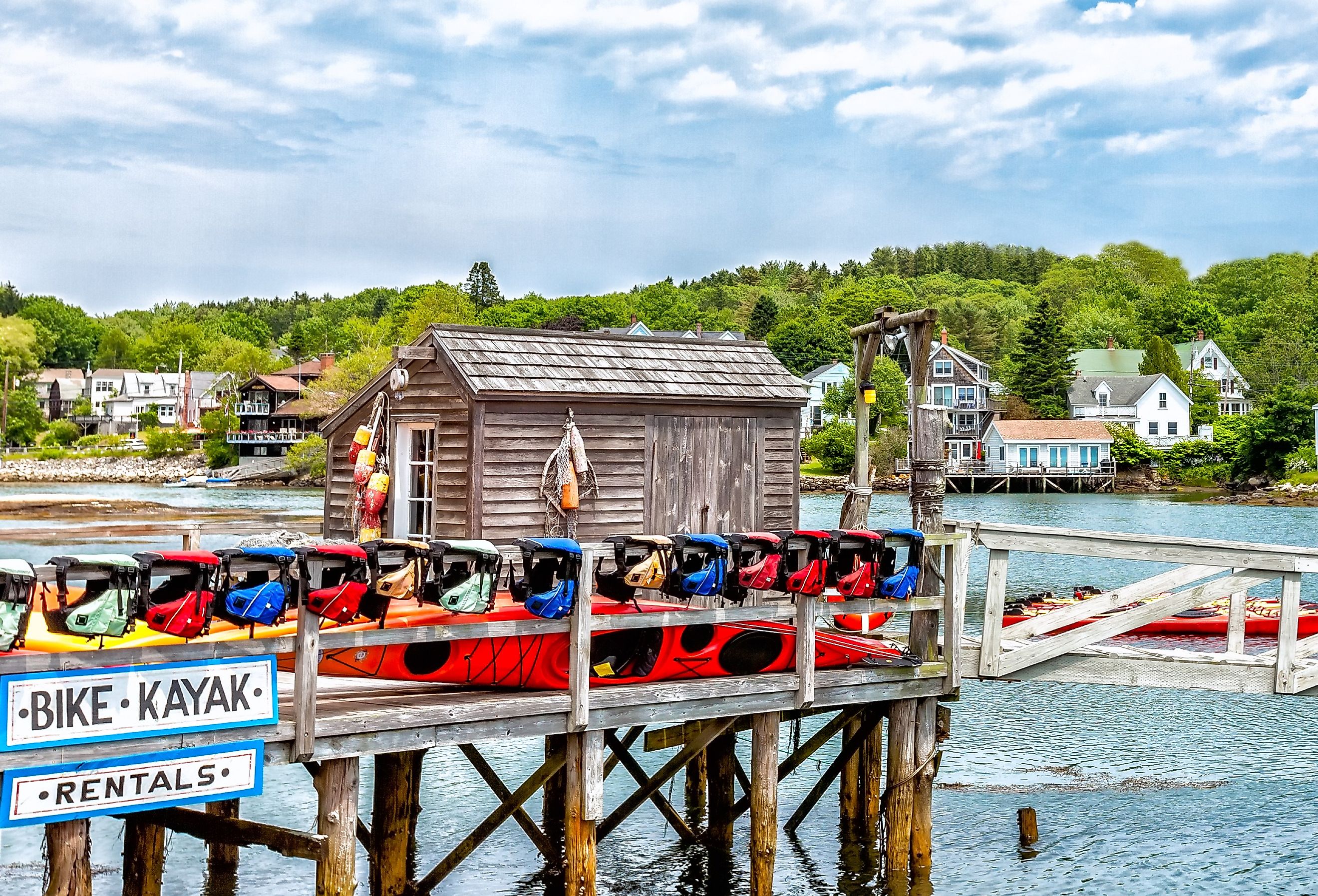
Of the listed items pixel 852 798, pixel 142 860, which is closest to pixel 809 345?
pixel 852 798

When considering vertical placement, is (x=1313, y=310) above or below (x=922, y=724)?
above

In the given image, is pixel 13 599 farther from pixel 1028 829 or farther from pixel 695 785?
pixel 1028 829

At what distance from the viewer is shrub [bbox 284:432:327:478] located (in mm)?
94562

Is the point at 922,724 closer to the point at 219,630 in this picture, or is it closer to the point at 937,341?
the point at 219,630

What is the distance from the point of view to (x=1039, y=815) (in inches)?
660

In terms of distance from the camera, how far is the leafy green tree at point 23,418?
124625mm

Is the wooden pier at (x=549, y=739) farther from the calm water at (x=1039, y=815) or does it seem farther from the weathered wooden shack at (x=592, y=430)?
the weathered wooden shack at (x=592, y=430)

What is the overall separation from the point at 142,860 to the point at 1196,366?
395 feet

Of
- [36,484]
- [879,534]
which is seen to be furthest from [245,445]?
[879,534]

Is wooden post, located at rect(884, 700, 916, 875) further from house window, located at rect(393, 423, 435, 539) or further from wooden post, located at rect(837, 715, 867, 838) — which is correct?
house window, located at rect(393, 423, 435, 539)

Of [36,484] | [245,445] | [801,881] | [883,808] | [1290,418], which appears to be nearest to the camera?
[883,808]

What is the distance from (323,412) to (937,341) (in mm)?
59958

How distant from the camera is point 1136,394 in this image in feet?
342

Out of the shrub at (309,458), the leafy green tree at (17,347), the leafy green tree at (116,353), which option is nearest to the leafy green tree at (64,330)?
the leafy green tree at (116,353)
